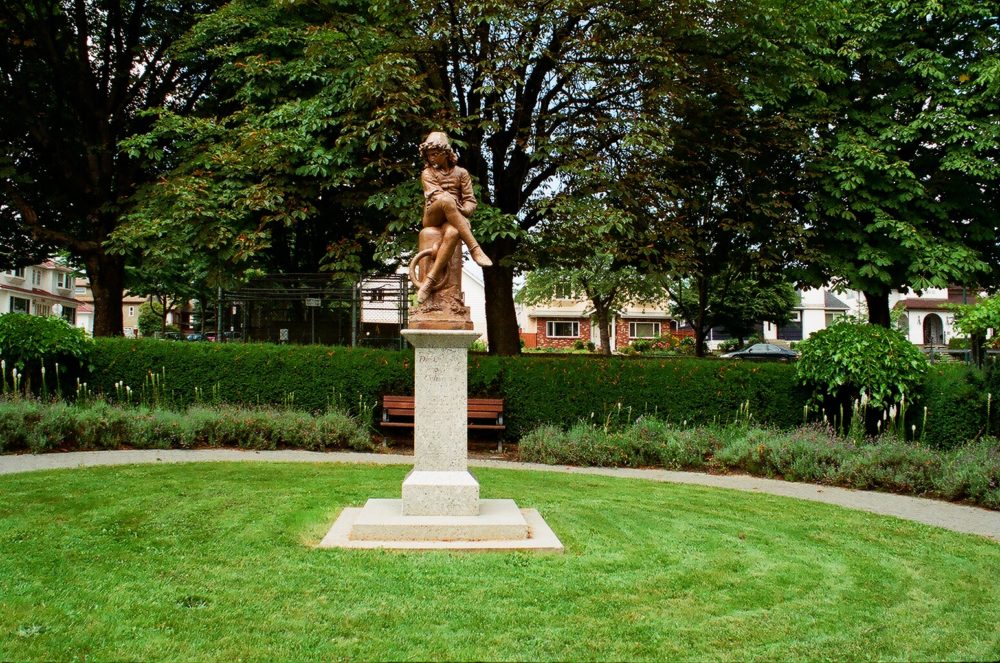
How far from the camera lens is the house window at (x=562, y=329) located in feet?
175

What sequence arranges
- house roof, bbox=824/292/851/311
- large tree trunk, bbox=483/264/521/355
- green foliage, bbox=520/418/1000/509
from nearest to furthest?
green foliage, bbox=520/418/1000/509 < large tree trunk, bbox=483/264/521/355 < house roof, bbox=824/292/851/311

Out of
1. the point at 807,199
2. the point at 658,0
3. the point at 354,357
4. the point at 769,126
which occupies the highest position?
the point at 658,0

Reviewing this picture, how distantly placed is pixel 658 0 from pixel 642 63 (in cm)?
105

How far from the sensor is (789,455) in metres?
9.80

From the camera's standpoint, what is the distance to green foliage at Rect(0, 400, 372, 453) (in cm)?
1002

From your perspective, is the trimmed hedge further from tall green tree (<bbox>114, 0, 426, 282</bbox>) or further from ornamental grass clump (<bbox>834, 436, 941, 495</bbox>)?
ornamental grass clump (<bbox>834, 436, 941, 495</bbox>)

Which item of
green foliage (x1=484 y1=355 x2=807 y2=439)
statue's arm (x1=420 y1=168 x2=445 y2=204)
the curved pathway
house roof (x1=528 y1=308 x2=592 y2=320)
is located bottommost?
the curved pathway

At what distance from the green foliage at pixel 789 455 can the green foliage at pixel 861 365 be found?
0.72m

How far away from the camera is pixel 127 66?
16703 millimetres

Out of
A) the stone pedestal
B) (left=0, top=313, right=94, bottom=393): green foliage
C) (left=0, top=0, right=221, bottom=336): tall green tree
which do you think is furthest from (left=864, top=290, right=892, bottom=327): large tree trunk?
(left=0, top=0, right=221, bottom=336): tall green tree

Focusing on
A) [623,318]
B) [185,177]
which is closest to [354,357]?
[185,177]

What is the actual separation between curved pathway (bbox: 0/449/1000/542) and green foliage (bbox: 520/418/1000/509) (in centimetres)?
26

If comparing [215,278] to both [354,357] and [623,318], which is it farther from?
[623,318]

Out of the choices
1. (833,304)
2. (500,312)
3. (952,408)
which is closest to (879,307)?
(952,408)
